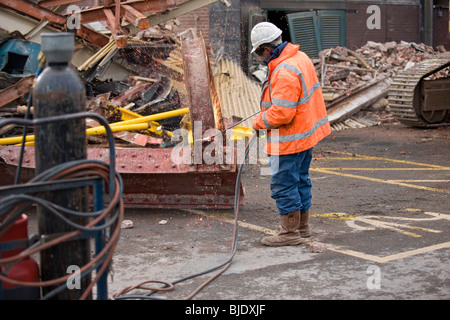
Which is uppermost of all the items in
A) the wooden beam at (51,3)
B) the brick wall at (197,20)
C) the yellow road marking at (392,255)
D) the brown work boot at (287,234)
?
the brick wall at (197,20)

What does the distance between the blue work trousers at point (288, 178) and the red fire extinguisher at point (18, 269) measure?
9.75 ft

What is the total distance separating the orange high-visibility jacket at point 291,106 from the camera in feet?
18.3

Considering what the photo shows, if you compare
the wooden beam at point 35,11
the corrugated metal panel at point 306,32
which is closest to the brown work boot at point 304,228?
the wooden beam at point 35,11

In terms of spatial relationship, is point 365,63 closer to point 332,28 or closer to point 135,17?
point 332,28

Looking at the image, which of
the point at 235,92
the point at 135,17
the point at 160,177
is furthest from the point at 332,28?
the point at 160,177

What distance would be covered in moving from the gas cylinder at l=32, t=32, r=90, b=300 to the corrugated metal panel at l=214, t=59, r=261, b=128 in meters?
8.21

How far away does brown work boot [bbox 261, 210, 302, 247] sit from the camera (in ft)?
19.4

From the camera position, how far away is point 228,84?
46.6 ft

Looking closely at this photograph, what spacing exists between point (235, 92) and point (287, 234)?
804 centimetres

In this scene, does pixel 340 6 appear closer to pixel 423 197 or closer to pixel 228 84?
pixel 228 84

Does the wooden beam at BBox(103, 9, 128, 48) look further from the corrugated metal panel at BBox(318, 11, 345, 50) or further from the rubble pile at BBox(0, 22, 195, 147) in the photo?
the corrugated metal panel at BBox(318, 11, 345, 50)

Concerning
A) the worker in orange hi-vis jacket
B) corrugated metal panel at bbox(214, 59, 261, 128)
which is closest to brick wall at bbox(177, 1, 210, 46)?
corrugated metal panel at bbox(214, 59, 261, 128)

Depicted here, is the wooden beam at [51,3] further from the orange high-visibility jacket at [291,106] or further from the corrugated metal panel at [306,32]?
the corrugated metal panel at [306,32]

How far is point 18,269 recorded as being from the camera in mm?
3184
